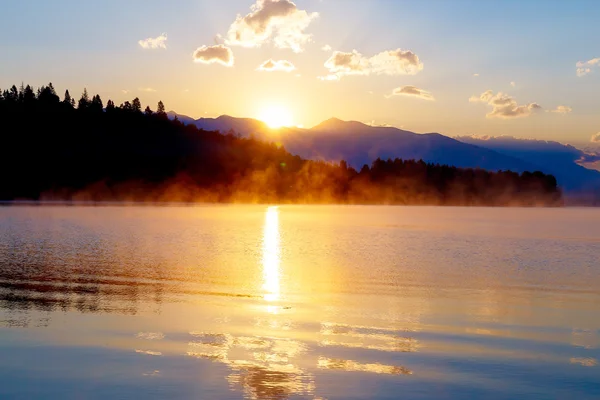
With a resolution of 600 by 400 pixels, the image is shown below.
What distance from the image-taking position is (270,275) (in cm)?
3466

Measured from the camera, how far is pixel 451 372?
1517 cm

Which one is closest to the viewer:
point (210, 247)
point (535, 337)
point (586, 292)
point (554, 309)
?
point (535, 337)

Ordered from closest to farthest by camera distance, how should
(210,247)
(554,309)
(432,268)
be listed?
(554,309)
(432,268)
(210,247)

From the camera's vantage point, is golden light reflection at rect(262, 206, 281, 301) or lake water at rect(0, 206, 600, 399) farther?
golden light reflection at rect(262, 206, 281, 301)

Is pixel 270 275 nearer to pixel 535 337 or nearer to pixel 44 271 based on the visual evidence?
pixel 44 271

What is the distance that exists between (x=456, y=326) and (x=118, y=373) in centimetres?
1112

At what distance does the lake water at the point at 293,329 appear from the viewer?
1410 cm

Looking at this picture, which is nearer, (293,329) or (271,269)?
(293,329)

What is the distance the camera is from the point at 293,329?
19.7 metres

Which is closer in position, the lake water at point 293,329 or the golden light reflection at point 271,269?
the lake water at point 293,329

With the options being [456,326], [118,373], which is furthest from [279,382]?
[456,326]

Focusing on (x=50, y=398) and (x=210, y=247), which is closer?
(x=50, y=398)

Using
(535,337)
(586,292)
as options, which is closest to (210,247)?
(586,292)

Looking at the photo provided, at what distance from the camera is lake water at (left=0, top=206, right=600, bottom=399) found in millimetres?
14102
